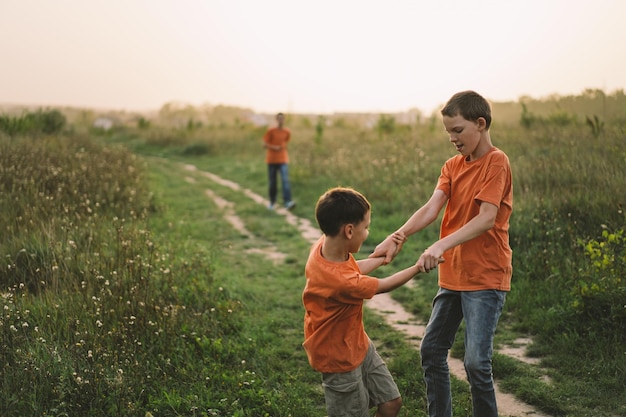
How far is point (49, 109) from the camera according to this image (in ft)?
71.1

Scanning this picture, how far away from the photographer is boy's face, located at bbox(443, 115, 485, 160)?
3.35m

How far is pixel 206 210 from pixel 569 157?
7.40 m

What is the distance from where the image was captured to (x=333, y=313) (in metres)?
3.16

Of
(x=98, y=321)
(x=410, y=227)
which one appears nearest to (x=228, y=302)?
(x=98, y=321)

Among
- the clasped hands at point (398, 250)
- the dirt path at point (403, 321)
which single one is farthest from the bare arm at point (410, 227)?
the dirt path at point (403, 321)

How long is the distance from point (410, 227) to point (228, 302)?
2945 mm

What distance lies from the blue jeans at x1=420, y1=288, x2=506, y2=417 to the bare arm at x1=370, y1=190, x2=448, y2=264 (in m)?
0.43

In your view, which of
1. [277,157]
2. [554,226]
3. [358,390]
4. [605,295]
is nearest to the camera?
[358,390]

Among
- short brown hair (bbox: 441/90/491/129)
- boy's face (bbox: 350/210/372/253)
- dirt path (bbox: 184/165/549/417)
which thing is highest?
short brown hair (bbox: 441/90/491/129)

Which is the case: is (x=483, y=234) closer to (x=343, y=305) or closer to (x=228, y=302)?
(x=343, y=305)

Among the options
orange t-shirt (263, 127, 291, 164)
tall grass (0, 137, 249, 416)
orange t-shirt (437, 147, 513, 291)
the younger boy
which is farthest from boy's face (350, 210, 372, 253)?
orange t-shirt (263, 127, 291, 164)

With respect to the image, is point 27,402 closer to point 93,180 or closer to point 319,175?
point 93,180

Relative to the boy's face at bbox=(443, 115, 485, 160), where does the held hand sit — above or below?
below

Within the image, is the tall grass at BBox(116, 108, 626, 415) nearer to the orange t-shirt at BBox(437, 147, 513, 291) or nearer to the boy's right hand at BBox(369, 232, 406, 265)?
the orange t-shirt at BBox(437, 147, 513, 291)
